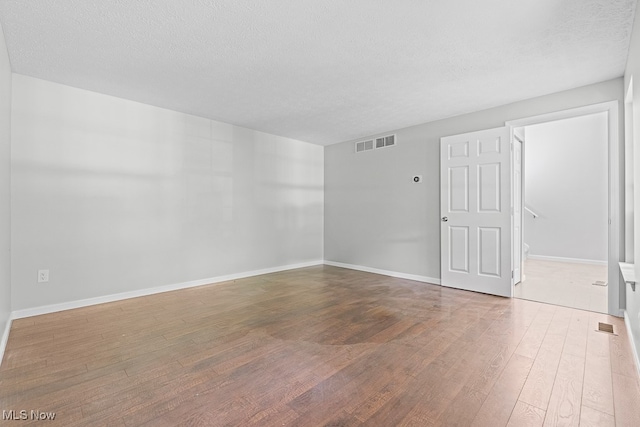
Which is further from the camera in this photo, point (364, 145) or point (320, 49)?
point (364, 145)

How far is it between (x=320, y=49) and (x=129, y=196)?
284 centimetres

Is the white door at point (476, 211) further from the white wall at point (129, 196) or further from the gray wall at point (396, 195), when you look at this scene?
the white wall at point (129, 196)

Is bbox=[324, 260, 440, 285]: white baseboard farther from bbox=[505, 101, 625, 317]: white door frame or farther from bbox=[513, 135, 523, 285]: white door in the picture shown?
bbox=[505, 101, 625, 317]: white door frame

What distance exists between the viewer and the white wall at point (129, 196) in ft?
9.72

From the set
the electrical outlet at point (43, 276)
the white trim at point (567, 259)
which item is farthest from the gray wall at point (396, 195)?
the electrical outlet at point (43, 276)

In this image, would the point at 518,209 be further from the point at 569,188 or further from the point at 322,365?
the point at 322,365

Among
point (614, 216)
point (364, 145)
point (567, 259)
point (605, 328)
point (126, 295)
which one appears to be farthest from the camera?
point (567, 259)

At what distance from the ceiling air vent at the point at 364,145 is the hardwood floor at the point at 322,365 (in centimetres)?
292

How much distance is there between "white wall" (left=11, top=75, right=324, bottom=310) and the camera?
2963mm

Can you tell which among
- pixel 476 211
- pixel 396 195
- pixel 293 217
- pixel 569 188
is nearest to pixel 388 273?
pixel 396 195

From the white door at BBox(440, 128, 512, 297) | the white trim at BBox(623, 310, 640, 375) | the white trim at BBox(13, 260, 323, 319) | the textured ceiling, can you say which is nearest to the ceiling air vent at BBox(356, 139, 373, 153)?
the white door at BBox(440, 128, 512, 297)

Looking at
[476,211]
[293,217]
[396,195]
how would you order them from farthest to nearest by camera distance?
1. [293,217]
2. [396,195]
3. [476,211]

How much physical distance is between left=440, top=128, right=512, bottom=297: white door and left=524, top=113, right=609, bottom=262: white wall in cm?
334

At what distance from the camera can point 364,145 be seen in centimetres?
530
